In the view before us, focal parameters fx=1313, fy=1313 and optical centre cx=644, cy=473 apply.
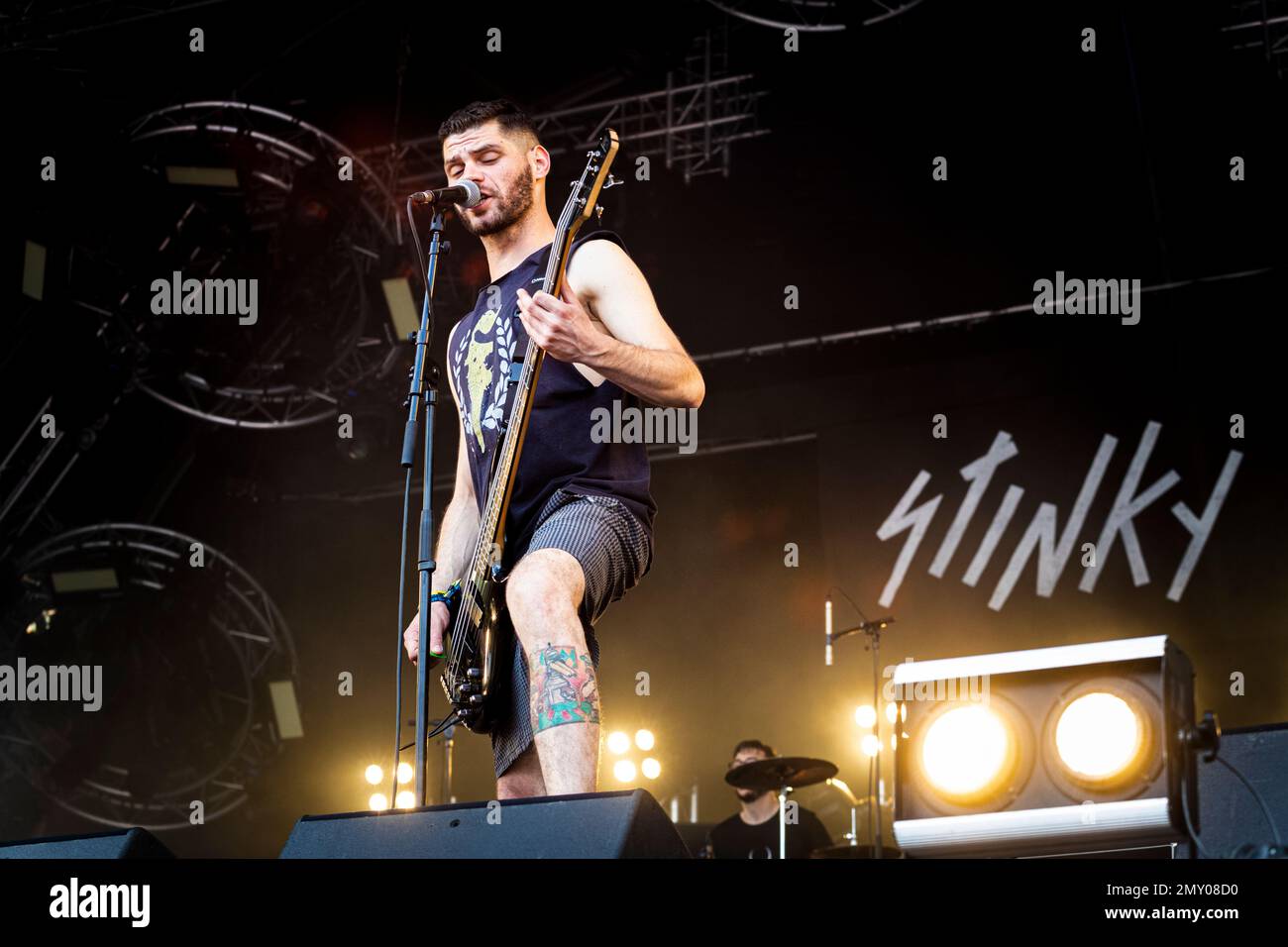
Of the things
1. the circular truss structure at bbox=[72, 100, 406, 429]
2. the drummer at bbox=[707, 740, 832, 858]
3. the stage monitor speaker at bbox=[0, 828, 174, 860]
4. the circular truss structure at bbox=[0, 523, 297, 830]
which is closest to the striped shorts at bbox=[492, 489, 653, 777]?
the stage monitor speaker at bbox=[0, 828, 174, 860]

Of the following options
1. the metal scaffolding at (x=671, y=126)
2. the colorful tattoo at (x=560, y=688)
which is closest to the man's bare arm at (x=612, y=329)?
the colorful tattoo at (x=560, y=688)

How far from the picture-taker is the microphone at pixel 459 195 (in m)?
2.84

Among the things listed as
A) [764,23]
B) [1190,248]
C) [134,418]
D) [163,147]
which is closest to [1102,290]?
[1190,248]

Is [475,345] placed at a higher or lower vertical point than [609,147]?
lower

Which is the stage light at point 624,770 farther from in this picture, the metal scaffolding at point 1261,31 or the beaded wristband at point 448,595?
the beaded wristband at point 448,595

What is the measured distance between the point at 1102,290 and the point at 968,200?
988 mm

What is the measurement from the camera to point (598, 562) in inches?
101

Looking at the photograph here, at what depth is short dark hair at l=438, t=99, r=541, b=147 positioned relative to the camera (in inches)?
116

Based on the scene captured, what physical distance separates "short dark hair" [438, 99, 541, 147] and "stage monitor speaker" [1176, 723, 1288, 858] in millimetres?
1911

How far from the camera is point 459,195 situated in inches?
112

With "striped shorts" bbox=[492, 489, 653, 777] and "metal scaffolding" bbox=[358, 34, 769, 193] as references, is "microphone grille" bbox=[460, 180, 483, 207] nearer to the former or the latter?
"striped shorts" bbox=[492, 489, 653, 777]

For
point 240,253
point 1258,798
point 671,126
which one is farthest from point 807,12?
point 1258,798
